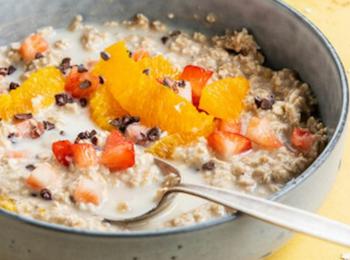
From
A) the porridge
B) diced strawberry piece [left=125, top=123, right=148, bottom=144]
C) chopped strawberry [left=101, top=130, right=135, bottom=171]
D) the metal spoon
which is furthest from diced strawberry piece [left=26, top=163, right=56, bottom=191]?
the metal spoon

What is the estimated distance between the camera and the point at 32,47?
2.57 metres

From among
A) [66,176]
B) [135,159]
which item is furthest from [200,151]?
[66,176]

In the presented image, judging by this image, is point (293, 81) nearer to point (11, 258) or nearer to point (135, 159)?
point (135, 159)

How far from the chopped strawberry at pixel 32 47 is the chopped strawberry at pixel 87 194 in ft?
2.30

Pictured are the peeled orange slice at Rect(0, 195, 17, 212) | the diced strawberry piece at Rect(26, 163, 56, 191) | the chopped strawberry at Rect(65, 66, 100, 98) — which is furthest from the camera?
the chopped strawberry at Rect(65, 66, 100, 98)

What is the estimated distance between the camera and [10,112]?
2.29 meters

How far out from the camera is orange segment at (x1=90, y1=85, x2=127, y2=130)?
2.27 meters

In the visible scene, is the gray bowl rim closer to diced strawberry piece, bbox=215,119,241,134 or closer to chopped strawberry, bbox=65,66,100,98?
diced strawberry piece, bbox=215,119,241,134

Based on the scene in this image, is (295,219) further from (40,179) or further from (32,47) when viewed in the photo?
(32,47)

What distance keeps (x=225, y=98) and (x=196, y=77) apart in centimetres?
13

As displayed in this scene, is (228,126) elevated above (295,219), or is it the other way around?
(295,219)

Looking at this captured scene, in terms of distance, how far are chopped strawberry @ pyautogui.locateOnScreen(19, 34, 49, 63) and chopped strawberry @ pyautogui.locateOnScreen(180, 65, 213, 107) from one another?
1.61 ft

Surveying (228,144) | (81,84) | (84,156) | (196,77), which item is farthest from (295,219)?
(81,84)

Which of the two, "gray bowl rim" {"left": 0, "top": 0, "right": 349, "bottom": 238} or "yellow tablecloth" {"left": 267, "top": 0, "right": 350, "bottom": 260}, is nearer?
"gray bowl rim" {"left": 0, "top": 0, "right": 349, "bottom": 238}
